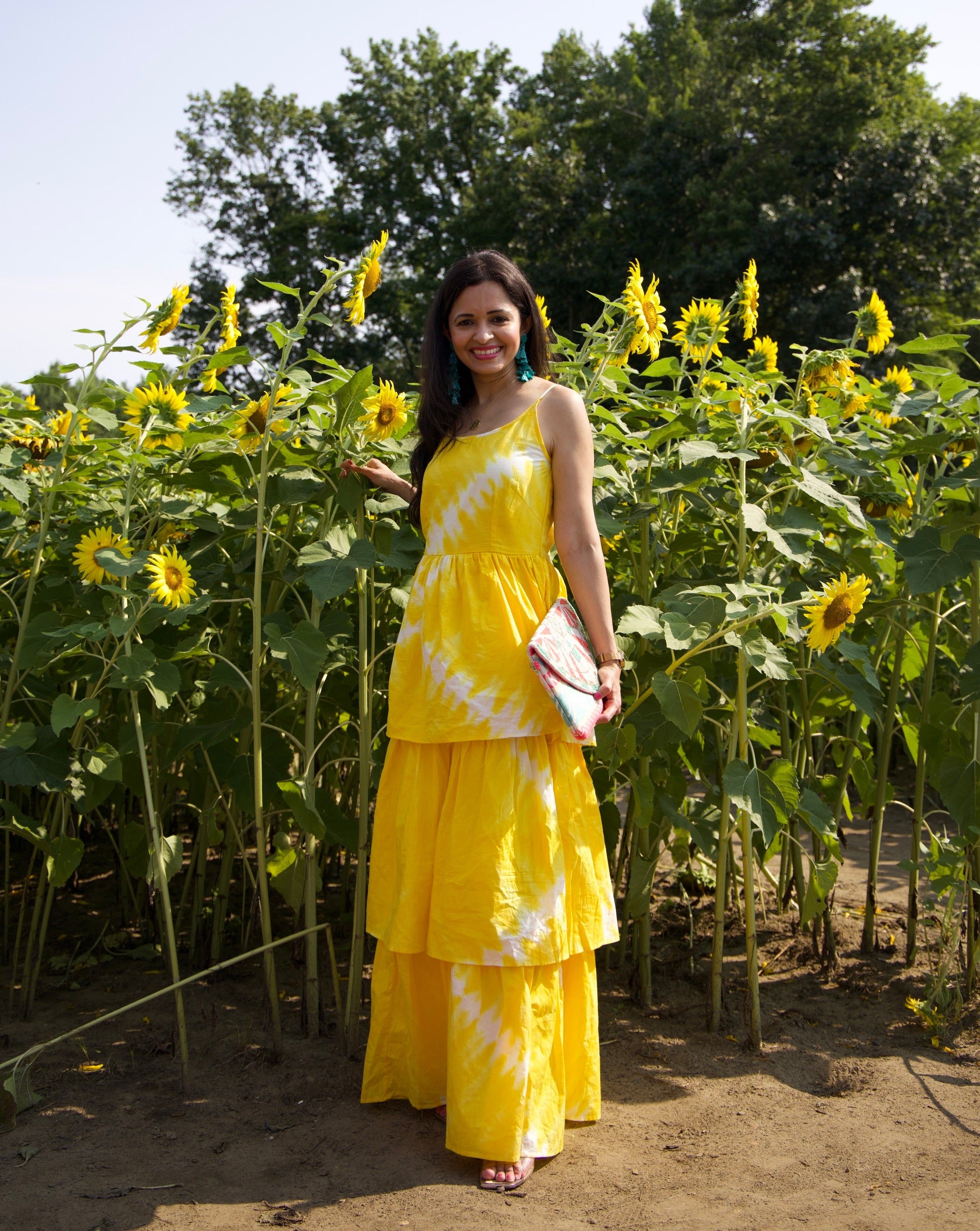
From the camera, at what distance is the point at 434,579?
2.27 meters

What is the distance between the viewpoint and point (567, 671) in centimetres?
203

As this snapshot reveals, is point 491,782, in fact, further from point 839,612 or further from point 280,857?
point 839,612

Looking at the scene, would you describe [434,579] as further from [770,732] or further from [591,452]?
[770,732]

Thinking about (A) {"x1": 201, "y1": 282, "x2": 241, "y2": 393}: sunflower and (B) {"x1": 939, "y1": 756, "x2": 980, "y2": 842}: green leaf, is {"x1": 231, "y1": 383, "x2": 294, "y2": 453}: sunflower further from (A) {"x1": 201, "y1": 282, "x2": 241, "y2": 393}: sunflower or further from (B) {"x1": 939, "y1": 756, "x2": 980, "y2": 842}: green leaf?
(B) {"x1": 939, "y1": 756, "x2": 980, "y2": 842}: green leaf

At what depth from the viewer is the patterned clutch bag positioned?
1997mm

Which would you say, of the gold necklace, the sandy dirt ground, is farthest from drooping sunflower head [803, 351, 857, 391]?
the sandy dirt ground

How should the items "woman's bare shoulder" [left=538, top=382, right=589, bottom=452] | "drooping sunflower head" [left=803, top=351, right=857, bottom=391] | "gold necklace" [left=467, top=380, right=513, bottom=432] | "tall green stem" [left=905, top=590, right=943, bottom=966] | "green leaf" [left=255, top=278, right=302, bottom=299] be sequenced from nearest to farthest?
"green leaf" [left=255, top=278, right=302, bottom=299]
"woman's bare shoulder" [left=538, top=382, right=589, bottom=452]
"gold necklace" [left=467, top=380, right=513, bottom=432]
"drooping sunflower head" [left=803, top=351, right=857, bottom=391]
"tall green stem" [left=905, top=590, right=943, bottom=966]

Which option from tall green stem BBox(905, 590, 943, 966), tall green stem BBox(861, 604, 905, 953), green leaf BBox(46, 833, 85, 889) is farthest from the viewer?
tall green stem BBox(861, 604, 905, 953)

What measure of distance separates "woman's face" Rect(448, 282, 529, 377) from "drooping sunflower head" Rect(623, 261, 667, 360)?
31cm

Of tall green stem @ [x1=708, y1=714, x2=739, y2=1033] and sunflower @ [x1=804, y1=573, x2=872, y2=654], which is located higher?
sunflower @ [x1=804, y1=573, x2=872, y2=654]

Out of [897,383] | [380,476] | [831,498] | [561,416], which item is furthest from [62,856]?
[897,383]

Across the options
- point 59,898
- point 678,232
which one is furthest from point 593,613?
point 678,232

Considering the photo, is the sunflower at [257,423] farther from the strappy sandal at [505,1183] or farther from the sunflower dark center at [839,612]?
the strappy sandal at [505,1183]

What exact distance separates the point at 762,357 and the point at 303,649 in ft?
4.62
